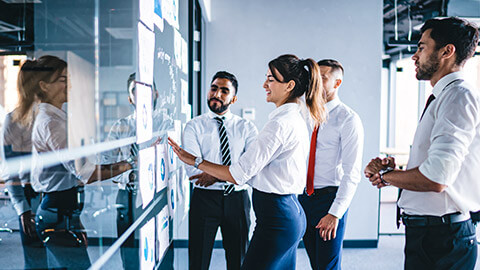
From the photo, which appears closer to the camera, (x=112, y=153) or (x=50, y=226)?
(x=50, y=226)

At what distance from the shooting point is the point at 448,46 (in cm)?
154

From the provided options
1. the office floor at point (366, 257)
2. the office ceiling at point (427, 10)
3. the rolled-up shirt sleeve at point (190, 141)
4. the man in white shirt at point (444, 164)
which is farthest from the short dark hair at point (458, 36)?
the office ceiling at point (427, 10)

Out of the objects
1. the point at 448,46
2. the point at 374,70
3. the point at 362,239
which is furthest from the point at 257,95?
the point at 448,46

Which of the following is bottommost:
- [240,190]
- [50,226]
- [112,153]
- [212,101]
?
[240,190]

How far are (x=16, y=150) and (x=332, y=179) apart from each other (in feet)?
6.53

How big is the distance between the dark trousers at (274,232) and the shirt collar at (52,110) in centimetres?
119

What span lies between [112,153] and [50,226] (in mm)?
313

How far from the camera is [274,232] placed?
1.78 metres

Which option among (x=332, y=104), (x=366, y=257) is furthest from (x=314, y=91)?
(x=366, y=257)

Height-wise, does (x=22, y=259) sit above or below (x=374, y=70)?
below

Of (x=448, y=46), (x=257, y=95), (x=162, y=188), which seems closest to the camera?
(x=448, y=46)

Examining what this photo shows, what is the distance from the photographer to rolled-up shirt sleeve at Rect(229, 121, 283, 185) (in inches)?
68.5

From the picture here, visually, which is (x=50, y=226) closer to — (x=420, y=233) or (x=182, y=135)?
(x=420, y=233)

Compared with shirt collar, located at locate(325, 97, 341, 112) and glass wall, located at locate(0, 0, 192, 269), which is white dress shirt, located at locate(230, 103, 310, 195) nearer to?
glass wall, located at locate(0, 0, 192, 269)
